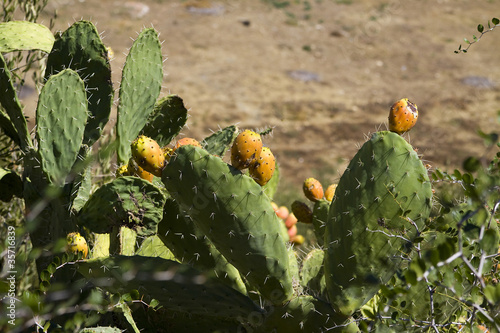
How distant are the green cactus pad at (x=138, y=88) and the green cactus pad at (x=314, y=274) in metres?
0.98

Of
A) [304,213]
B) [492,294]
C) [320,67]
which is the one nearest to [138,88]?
[304,213]

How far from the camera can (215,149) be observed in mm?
2988

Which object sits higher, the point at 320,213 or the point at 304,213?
the point at 320,213

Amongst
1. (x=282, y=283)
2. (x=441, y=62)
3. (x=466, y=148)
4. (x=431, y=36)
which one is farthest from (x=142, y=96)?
(x=431, y=36)

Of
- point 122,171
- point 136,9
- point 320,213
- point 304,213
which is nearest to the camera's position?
point 122,171

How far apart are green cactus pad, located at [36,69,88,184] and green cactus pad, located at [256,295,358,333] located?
954 mm

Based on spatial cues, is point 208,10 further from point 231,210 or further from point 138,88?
point 231,210

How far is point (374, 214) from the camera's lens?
7.33 ft

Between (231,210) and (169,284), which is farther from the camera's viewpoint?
(169,284)

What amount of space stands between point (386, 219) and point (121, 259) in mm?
944

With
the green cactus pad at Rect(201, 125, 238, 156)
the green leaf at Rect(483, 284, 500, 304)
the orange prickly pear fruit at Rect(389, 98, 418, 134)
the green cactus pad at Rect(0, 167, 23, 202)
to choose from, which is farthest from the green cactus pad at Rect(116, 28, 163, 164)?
the green leaf at Rect(483, 284, 500, 304)

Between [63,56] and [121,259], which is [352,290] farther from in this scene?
[63,56]

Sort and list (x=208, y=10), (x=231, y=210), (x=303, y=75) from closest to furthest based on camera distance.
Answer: (x=231, y=210)
(x=303, y=75)
(x=208, y=10)

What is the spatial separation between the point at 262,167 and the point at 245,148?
14 cm
